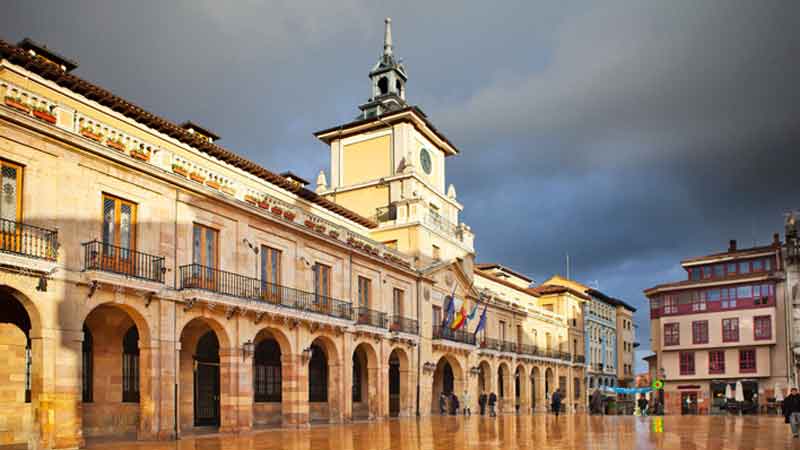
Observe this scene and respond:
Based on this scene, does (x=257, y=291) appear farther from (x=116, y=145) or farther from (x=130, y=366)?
(x=116, y=145)

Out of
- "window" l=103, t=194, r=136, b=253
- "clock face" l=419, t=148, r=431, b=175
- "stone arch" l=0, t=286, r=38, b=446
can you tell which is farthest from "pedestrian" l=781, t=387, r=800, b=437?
"clock face" l=419, t=148, r=431, b=175

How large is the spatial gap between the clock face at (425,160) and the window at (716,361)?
33.2m

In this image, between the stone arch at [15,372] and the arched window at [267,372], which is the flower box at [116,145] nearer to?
the stone arch at [15,372]

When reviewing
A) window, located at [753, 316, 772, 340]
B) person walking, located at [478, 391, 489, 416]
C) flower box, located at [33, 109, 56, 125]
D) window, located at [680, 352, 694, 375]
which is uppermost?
flower box, located at [33, 109, 56, 125]

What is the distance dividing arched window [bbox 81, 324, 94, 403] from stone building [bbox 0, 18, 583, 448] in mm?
53

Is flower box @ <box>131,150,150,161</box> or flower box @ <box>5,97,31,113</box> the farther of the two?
flower box @ <box>131,150,150,161</box>

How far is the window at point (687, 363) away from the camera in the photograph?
217 feet

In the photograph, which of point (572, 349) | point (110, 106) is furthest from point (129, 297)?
point (572, 349)

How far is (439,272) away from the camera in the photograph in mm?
46188

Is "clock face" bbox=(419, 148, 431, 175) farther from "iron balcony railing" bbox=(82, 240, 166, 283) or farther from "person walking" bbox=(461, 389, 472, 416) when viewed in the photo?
"iron balcony railing" bbox=(82, 240, 166, 283)

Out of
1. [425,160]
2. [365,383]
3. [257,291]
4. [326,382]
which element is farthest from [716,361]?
[257,291]

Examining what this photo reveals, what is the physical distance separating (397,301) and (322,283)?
854cm

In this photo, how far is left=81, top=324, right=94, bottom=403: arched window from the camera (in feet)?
73.0

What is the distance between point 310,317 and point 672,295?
4863 cm
